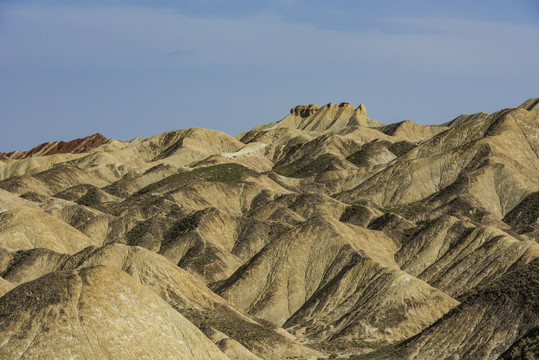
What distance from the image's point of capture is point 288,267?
12962 cm

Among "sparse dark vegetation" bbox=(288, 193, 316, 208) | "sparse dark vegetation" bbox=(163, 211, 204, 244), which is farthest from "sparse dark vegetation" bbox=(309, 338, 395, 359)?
"sparse dark vegetation" bbox=(288, 193, 316, 208)

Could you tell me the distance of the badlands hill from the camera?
2884 inches

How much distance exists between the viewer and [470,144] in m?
193

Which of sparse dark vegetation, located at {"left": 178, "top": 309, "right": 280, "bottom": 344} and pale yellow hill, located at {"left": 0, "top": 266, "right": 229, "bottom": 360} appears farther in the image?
sparse dark vegetation, located at {"left": 178, "top": 309, "right": 280, "bottom": 344}

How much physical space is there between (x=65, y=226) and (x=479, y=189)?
65.8 m

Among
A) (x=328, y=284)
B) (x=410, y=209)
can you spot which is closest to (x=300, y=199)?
(x=410, y=209)

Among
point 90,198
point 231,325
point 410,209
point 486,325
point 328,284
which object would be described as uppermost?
point 486,325

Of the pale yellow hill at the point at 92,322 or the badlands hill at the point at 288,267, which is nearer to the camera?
the pale yellow hill at the point at 92,322

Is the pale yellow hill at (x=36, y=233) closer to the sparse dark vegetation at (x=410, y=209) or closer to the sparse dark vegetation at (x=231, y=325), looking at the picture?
the sparse dark vegetation at (x=231, y=325)

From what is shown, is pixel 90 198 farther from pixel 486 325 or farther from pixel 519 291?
pixel 486 325

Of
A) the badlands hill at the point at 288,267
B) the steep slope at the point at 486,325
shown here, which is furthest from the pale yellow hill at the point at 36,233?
the steep slope at the point at 486,325

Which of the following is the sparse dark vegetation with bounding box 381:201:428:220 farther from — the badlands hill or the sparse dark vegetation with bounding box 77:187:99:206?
the sparse dark vegetation with bounding box 77:187:99:206

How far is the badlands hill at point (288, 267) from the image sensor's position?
7325 cm

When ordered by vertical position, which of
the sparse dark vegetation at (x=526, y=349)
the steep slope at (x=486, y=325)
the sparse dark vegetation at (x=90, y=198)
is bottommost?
the sparse dark vegetation at (x=90, y=198)
